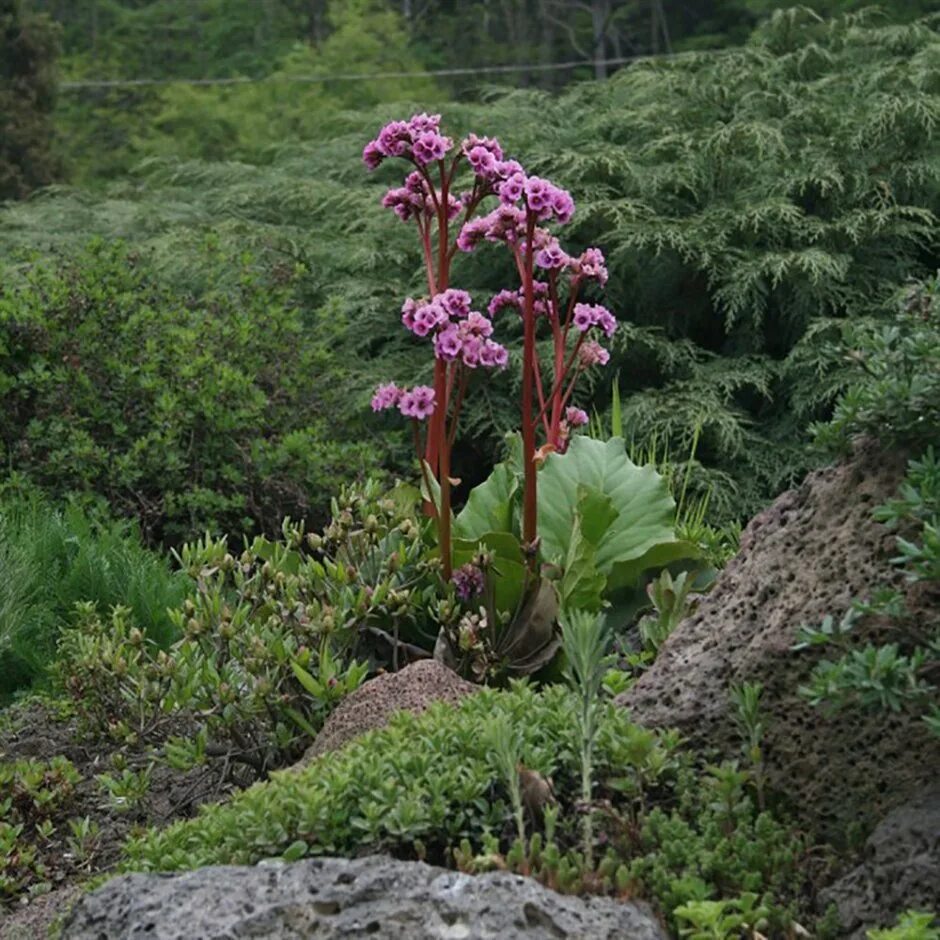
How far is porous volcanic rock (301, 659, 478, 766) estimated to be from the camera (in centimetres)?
329

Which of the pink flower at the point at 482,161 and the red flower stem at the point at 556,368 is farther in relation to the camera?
the red flower stem at the point at 556,368

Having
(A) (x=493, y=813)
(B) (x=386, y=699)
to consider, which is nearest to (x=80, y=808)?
(B) (x=386, y=699)

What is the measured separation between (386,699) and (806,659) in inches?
42.1

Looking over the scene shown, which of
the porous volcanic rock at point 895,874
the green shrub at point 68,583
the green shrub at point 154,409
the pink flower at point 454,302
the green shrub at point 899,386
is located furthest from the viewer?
the green shrub at point 154,409

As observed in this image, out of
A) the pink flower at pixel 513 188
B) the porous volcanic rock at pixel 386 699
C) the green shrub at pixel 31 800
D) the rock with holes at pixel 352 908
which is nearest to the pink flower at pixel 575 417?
the pink flower at pixel 513 188

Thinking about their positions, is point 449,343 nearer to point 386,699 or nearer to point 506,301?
point 506,301

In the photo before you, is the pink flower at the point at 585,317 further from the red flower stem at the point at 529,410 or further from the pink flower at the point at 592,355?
the red flower stem at the point at 529,410

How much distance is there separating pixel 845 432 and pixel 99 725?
2276 millimetres

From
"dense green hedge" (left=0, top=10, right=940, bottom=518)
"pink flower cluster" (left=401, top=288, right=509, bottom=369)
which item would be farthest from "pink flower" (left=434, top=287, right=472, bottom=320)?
"dense green hedge" (left=0, top=10, right=940, bottom=518)

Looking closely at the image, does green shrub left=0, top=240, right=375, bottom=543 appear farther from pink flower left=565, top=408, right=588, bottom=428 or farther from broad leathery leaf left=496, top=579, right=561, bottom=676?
broad leathery leaf left=496, top=579, right=561, bottom=676

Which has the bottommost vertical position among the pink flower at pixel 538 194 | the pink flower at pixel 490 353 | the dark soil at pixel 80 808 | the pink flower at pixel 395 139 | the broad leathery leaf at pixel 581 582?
the dark soil at pixel 80 808

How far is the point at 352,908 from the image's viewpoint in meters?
2.22

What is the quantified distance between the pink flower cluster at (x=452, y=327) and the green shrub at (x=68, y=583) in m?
1.46

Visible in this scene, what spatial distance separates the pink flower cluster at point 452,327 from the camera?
379 centimetres
